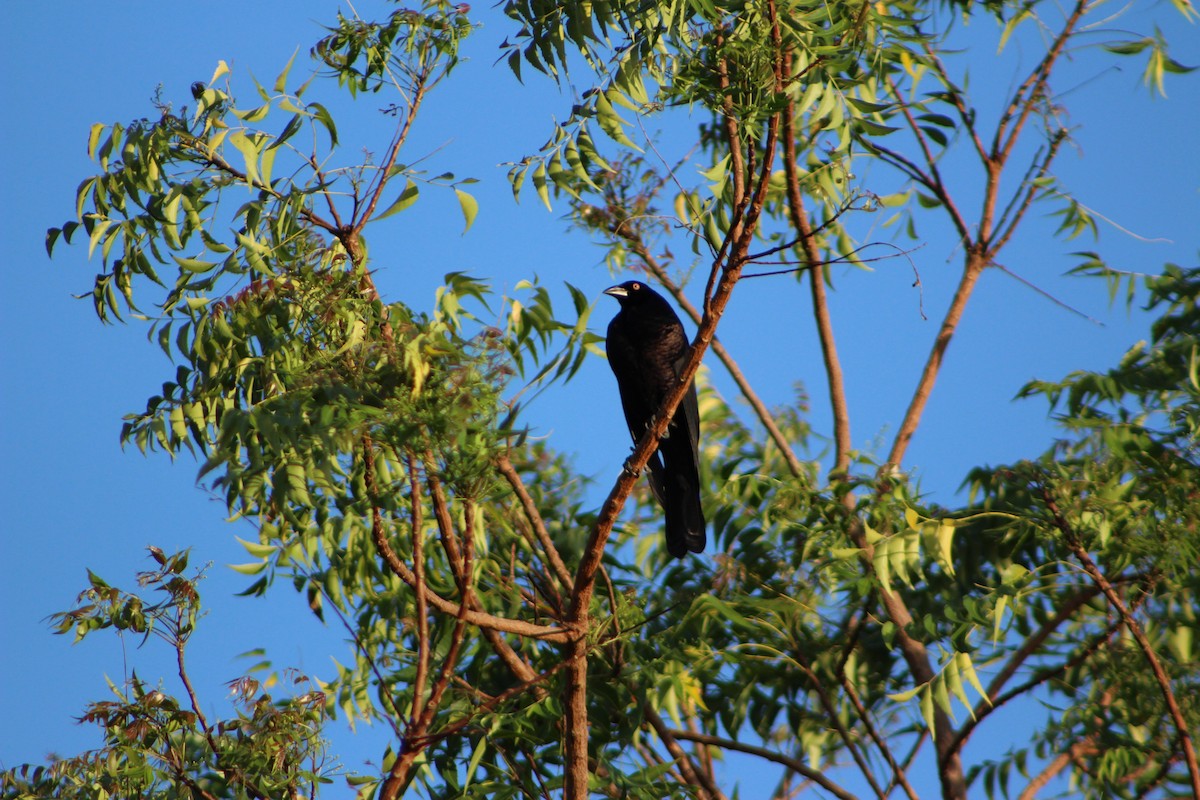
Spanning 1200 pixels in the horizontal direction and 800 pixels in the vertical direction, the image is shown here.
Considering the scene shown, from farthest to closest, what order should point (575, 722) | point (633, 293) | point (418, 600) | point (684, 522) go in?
1. point (633, 293)
2. point (684, 522)
3. point (575, 722)
4. point (418, 600)

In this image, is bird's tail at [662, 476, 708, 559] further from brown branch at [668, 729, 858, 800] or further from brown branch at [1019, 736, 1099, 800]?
brown branch at [1019, 736, 1099, 800]

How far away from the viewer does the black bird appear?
515 centimetres

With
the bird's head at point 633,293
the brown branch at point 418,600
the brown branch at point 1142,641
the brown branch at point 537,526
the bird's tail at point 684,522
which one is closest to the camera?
the brown branch at point 418,600

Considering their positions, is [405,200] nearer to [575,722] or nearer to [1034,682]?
[575,722]

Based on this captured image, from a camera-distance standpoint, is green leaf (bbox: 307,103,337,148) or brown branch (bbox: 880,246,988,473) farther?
brown branch (bbox: 880,246,988,473)

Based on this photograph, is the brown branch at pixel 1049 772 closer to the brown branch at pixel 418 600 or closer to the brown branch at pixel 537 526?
the brown branch at pixel 537 526

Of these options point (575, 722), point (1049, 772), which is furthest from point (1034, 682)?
point (575, 722)

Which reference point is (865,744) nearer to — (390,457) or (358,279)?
(390,457)

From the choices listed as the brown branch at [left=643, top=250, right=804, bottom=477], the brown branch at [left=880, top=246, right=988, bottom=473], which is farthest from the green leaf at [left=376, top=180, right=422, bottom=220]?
the brown branch at [left=880, top=246, right=988, bottom=473]

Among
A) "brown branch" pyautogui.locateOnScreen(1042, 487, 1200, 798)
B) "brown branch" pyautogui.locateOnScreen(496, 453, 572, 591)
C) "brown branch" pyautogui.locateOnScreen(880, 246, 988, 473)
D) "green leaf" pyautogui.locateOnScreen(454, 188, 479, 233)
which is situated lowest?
"brown branch" pyautogui.locateOnScreen(1042, 487, 1200, 798)

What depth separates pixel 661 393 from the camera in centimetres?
571

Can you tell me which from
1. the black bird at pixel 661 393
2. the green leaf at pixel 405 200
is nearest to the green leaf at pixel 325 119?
the green leaf at pixel 405 200

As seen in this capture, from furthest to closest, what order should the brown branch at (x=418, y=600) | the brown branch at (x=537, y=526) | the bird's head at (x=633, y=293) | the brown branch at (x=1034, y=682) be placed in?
the bird's head at (x=633, y=293) → the brown branch at (x=1034, y=682) → the brown branch at (x=537, y=526) → the brown branch at (x=418, y=600)

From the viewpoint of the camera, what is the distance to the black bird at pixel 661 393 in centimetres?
515
